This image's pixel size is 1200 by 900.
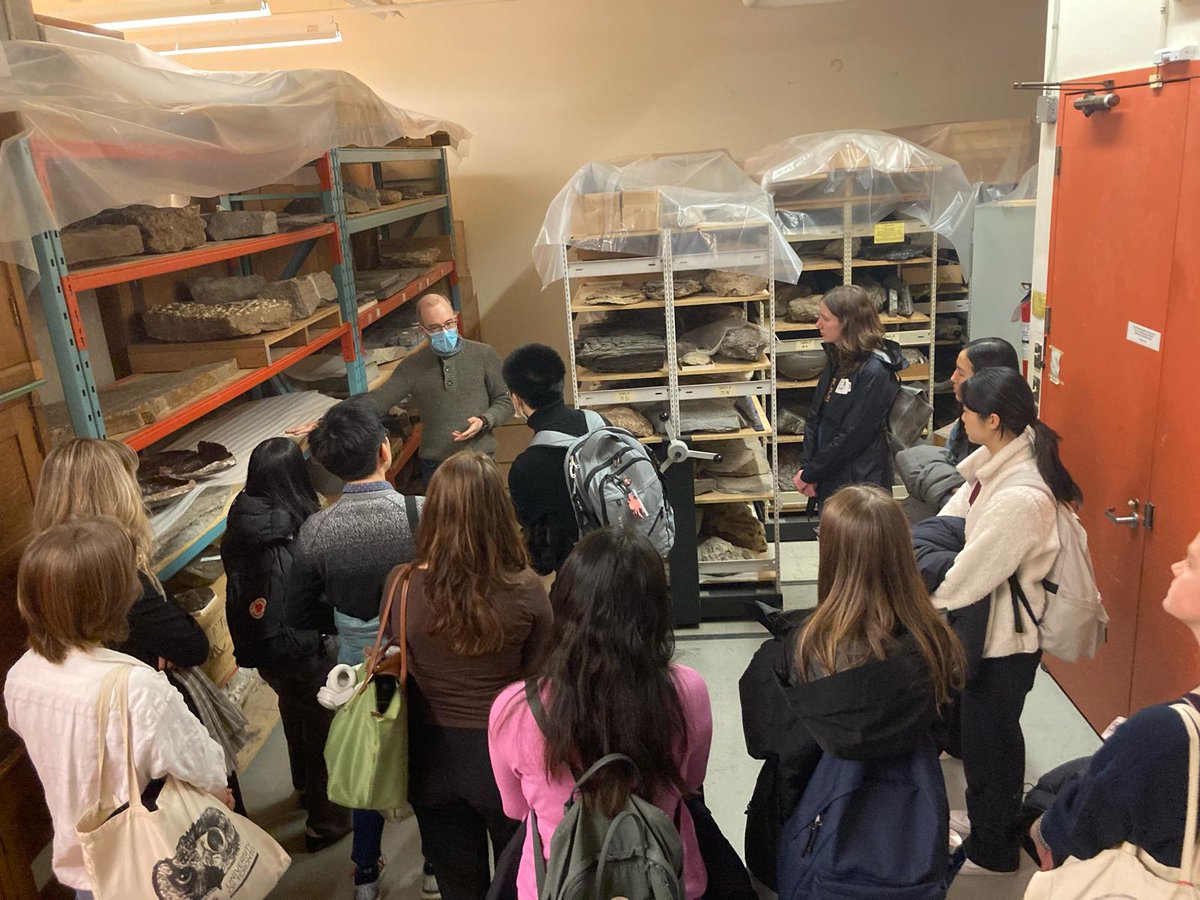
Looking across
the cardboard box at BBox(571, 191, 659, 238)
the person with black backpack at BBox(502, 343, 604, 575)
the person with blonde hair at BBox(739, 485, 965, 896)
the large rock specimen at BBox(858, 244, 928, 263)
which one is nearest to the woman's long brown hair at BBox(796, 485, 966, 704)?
the person with blonde hair at BBox(739, 485, 965, 896)

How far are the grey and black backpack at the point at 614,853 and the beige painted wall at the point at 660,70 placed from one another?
5820mm

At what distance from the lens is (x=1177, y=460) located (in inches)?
105

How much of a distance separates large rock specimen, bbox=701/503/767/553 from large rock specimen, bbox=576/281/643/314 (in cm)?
127

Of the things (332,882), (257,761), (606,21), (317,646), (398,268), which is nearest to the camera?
(317,646)

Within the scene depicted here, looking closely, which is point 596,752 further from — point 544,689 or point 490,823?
point 490,823

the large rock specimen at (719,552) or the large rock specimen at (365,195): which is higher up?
the large rock specimen at (365,195)

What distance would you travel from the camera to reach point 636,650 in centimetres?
164

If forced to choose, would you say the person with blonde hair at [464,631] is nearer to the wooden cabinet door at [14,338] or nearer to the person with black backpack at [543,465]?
the person with black backpack at [543,465]

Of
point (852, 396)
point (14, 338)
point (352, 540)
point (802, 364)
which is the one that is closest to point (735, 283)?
point (852, 396)

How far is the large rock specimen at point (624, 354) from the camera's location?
4184mm

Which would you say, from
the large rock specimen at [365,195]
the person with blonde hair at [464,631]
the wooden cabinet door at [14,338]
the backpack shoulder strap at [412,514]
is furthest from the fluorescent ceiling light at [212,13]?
the person with blonde hair at [464,631]

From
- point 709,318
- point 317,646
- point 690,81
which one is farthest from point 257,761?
point 690,81

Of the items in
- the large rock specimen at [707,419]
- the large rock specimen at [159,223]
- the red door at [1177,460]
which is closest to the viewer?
the red door at [1177,460]

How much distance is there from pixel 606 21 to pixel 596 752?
20.1ft
